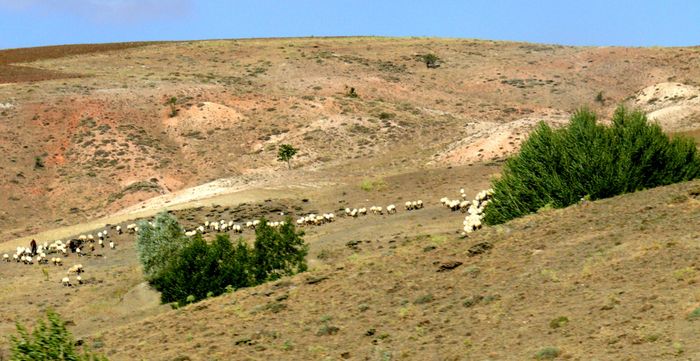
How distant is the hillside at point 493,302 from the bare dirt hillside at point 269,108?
41.4m

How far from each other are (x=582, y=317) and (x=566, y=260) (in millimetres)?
3523

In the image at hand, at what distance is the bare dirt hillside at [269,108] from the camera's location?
74.8 m

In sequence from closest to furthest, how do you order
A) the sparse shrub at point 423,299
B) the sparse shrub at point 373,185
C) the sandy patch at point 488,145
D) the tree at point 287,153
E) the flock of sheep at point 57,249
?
the sparse shrub at point 423,299 < the flock of sheep at point 57,249 < the sparse shrub at point 373,185 < the sandy patch at point 488,145 < the tree at point 287,153

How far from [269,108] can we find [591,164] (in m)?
66.6

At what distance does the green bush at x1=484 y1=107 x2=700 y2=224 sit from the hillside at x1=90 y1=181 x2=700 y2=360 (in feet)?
7.02

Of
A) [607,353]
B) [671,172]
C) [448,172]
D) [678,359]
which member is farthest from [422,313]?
[448,172]

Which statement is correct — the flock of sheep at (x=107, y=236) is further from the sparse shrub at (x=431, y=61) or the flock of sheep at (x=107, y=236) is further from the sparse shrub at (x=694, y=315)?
the sparse shrub at (x=431, y=61)

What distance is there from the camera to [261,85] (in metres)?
102

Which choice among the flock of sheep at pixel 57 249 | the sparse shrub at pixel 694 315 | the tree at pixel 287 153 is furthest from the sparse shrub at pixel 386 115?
the sparse shrub at pixel 694 315

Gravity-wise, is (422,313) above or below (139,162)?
below

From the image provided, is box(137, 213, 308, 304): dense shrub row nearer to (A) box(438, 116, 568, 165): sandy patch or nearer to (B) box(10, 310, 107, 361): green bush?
(B) box(10, 310, 107, 361): green bush

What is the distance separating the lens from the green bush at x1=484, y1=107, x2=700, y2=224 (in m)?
26.5

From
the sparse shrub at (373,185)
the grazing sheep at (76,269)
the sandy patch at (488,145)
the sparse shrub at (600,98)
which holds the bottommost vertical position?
the grazing sheep at (76,269)

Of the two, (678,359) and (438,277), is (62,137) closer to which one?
(438,277)
